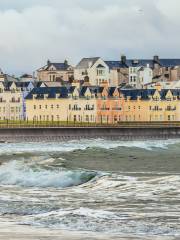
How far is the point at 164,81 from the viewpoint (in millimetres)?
157375

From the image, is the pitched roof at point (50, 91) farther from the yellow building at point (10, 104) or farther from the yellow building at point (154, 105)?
the yellow building at point (154, 105)

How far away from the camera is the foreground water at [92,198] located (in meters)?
26.9

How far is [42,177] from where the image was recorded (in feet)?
155

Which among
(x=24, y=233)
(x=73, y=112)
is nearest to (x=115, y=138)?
(x=73, y=112)

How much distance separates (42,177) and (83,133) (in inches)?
2317

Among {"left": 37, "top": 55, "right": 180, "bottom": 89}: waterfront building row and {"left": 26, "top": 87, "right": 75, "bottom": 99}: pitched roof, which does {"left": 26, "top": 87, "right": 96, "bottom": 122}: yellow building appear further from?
{"left": 37, "top": 55, "right": 180, "bottom": 89}: waterfront building row

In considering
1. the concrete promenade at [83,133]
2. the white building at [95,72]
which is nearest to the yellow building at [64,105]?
the concrete promenade at [83,133]

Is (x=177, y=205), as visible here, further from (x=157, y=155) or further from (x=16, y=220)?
(x=157, y=155)

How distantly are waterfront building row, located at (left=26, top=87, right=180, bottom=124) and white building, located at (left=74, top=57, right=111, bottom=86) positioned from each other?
80.8 feet

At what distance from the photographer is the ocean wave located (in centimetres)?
4466

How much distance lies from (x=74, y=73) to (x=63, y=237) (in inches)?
5615

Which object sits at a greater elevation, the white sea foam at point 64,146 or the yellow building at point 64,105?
the yellow building at point 64,105

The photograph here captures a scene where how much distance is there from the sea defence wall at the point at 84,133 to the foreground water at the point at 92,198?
130 ft

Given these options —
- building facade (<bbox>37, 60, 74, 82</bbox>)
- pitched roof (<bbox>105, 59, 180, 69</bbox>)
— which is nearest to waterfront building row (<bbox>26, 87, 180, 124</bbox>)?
pitched roof (<bbox>105, 59, 180, 69</bbox>)
